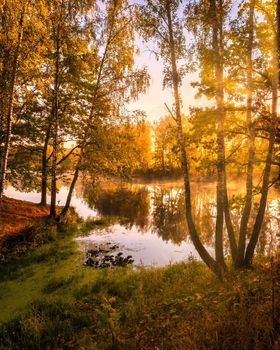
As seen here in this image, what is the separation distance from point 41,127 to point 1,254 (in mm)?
9167

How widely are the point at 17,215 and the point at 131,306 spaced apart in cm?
1056

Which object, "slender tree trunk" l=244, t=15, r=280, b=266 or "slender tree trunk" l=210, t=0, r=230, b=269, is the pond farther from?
"slender tree trunk" l=210, t=0, r=230, b=269

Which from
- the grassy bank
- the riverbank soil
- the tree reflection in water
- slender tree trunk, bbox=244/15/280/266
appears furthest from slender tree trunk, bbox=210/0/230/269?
the riverbank soil

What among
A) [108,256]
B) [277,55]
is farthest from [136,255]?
[277,55]

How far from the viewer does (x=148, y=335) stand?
471cm

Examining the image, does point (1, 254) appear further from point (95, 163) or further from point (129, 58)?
point (129, 58)

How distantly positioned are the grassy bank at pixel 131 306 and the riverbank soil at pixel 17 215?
1906 millimetres

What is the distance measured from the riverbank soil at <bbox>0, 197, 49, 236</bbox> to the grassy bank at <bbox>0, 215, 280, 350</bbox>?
6.25 ft

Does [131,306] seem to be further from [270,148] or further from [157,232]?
[157,232]

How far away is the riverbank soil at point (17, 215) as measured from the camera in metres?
12.7

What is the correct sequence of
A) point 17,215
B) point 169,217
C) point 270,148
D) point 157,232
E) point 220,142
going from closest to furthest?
point 270,148 < point 220,142 < point 17,215 < point 157,232 < point 169,217

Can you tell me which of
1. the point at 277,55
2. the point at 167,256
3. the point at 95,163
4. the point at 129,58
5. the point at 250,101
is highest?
the point at 129,58

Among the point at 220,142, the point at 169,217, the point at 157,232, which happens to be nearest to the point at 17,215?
the point at 157,232

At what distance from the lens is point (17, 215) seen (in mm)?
14938
